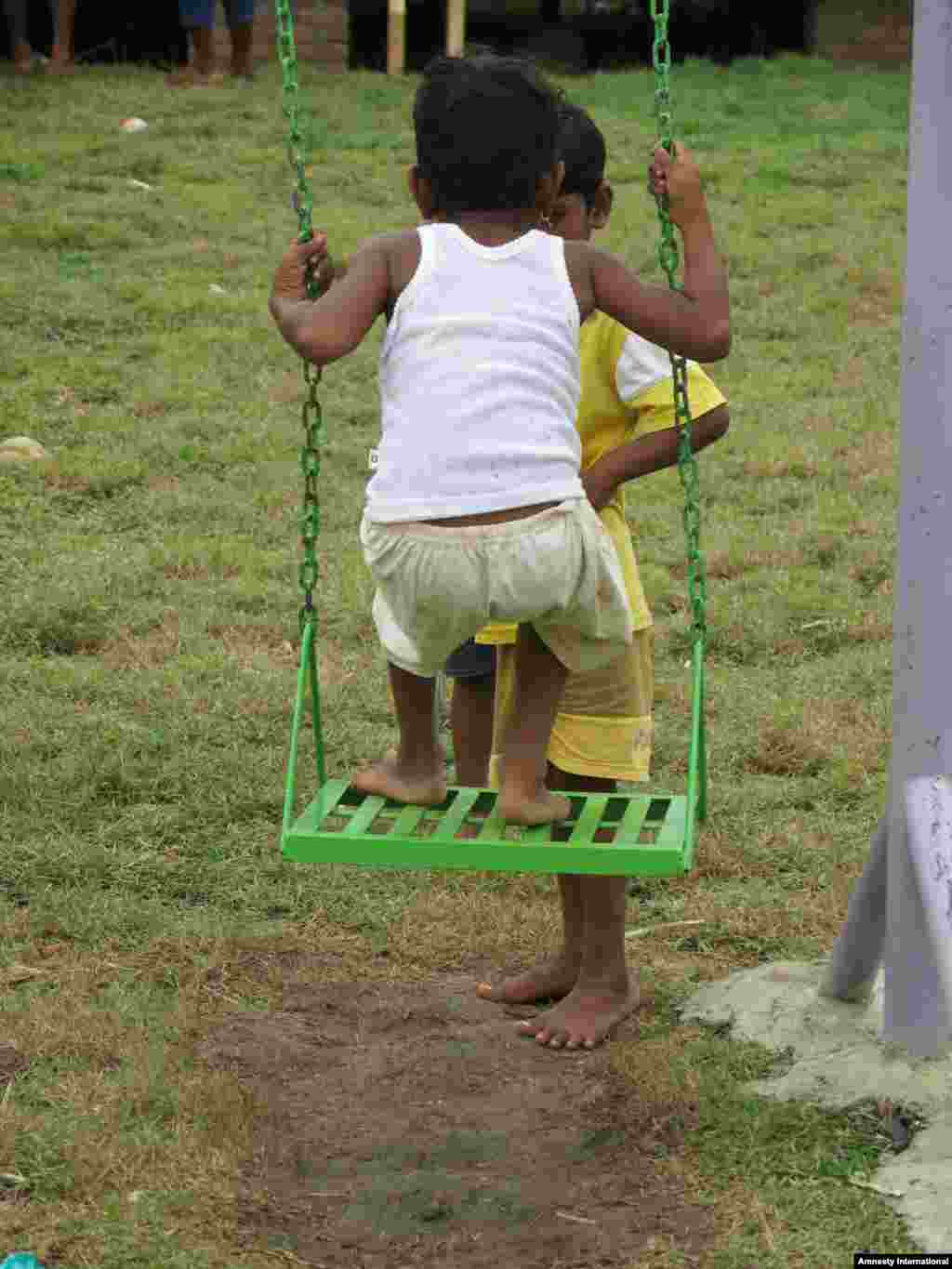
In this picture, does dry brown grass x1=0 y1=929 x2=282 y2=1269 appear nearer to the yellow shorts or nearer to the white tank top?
the yellow shorts

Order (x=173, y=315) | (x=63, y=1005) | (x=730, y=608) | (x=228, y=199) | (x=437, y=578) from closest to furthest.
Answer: (x=437, y=578) < (x=63, y=1005) < (x=730, y=608) < (x=173, y=315) < (x=228, y=199)

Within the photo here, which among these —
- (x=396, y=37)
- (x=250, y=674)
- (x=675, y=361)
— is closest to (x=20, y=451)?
(x=250, y=674)

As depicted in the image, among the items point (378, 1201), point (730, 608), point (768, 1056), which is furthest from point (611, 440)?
point (730, 608)

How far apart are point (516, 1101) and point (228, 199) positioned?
803cm

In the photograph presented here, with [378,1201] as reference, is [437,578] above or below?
above

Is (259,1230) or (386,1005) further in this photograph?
(386,1005)

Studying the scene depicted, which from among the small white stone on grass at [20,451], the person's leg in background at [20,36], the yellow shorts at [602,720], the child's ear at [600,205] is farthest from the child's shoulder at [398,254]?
the person's leg in background at [20,36]

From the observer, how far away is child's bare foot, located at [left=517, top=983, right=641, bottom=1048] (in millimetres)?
3879

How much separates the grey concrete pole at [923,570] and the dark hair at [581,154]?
21.0 inches

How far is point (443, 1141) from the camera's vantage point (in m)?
3.56

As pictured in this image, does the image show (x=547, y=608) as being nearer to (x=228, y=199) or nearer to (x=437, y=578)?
(x=437, y=578)

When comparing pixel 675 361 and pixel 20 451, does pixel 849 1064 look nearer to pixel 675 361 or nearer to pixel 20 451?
pixel 675 361

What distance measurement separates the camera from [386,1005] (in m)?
4.07

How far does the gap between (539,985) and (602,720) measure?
66 centimetres
